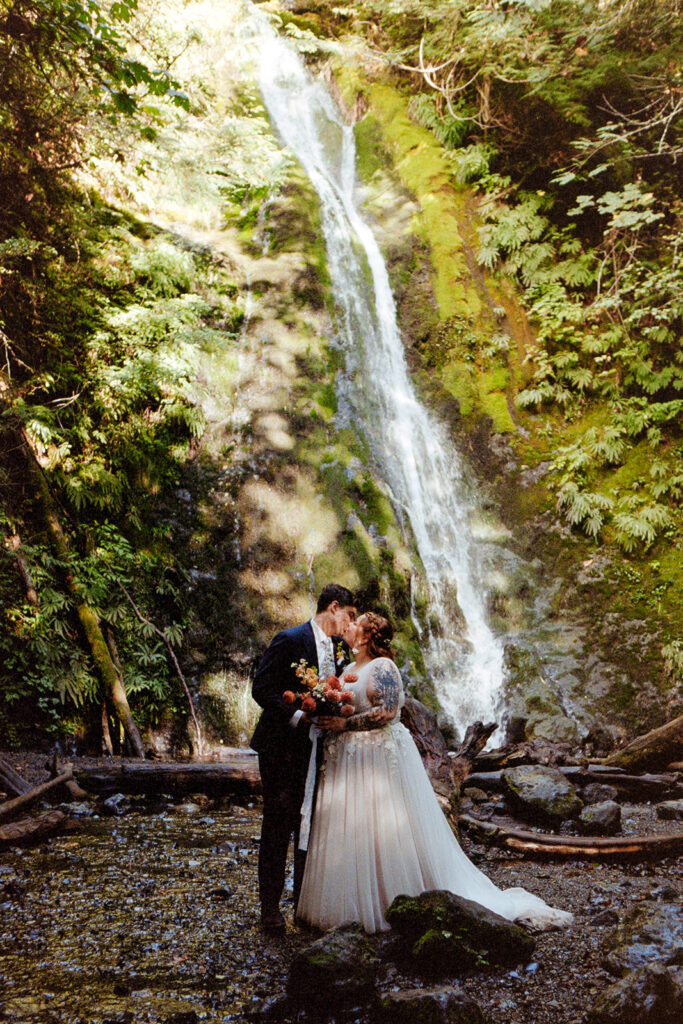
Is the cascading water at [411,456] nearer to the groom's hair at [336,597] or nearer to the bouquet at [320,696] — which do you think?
the groom's hair at [336,597]

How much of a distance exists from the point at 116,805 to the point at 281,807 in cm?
337

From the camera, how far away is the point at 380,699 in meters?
3.61

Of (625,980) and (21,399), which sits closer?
(625,980)

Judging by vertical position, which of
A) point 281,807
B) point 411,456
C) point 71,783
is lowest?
point 71,783

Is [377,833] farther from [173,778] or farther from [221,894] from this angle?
[173,778]

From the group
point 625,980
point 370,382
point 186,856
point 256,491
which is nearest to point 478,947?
point 625,980

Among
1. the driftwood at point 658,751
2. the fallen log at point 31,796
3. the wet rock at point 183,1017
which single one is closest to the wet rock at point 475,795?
the driftwood at point 658,751

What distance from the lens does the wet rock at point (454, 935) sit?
9.78 ft

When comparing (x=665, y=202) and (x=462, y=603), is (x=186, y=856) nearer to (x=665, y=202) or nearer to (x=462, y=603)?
(x=462, y=603)

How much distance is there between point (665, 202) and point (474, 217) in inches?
169

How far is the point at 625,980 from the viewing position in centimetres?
247

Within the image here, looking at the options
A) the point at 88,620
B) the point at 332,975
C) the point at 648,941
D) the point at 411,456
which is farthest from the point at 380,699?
the point at 411,456

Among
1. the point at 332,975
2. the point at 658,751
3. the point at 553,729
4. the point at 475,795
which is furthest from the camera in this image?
the point at 553,729

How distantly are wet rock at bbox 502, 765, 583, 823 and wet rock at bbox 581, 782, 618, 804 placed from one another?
0.50 metres
